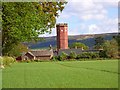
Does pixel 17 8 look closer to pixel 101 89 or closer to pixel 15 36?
pixel 15 36

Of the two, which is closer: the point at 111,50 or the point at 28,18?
the point at 28,18

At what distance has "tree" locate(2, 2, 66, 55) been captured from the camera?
1415 inches

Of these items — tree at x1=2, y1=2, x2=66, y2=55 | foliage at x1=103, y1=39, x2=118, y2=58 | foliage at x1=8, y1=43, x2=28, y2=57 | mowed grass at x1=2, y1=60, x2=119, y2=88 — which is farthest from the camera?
foliage at x1=103, y1=39, x2=118, y2=58

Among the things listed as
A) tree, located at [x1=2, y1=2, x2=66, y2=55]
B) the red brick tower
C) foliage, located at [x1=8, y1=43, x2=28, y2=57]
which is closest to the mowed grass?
tree, located at [x1=2, y1=2, x2=66, y2=55]

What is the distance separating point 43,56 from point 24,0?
345ft

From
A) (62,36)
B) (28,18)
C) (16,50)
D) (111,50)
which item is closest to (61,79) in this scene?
(28,18)

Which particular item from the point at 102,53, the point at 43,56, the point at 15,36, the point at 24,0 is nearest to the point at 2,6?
the point at 24,0

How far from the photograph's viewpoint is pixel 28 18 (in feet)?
123

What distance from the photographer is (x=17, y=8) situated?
118 ft

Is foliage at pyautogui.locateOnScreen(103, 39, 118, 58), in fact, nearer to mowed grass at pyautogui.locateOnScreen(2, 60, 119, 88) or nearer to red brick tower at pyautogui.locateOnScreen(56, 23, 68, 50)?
red brick tower at pyautogui.locateOnScreen(56, 23, 68, 50)

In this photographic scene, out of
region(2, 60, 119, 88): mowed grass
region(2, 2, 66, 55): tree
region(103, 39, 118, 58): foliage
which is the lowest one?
region(103, 39, 118, 58): foliage

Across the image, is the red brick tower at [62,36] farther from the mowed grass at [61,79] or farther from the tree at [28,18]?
the mowed grass at [61,79]

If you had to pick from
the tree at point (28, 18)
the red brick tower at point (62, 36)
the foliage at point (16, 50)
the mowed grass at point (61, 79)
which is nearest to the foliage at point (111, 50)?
the foliage at point (16, 50)

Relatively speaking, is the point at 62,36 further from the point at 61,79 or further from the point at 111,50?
the point at 61,79
